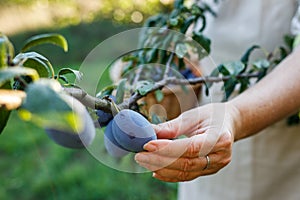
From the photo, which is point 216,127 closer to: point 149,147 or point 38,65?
point 149,147

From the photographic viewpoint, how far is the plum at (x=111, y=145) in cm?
53

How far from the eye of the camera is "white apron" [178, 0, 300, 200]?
3.03 feet

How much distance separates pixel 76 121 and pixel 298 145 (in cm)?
71

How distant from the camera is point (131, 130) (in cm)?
48

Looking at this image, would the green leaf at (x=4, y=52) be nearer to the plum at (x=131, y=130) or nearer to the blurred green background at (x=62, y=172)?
the plum at (x=131, y=130)

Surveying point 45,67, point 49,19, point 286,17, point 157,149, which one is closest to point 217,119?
point 157,149

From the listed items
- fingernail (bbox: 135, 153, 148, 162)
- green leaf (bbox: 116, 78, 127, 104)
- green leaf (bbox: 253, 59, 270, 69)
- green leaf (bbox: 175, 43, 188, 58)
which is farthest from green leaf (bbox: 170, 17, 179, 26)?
fingernail (bbox: 135, 153, 148, 162)

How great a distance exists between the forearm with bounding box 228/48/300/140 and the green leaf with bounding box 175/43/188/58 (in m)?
0.15

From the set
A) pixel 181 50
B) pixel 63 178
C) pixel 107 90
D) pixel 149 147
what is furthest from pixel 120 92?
pixel 63 178

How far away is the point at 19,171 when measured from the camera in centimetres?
204

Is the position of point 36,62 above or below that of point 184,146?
above

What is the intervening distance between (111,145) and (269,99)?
0.25m

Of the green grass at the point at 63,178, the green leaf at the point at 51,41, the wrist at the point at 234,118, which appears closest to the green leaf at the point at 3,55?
the green leaf at the point at 51,41

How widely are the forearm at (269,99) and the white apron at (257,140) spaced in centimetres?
25
